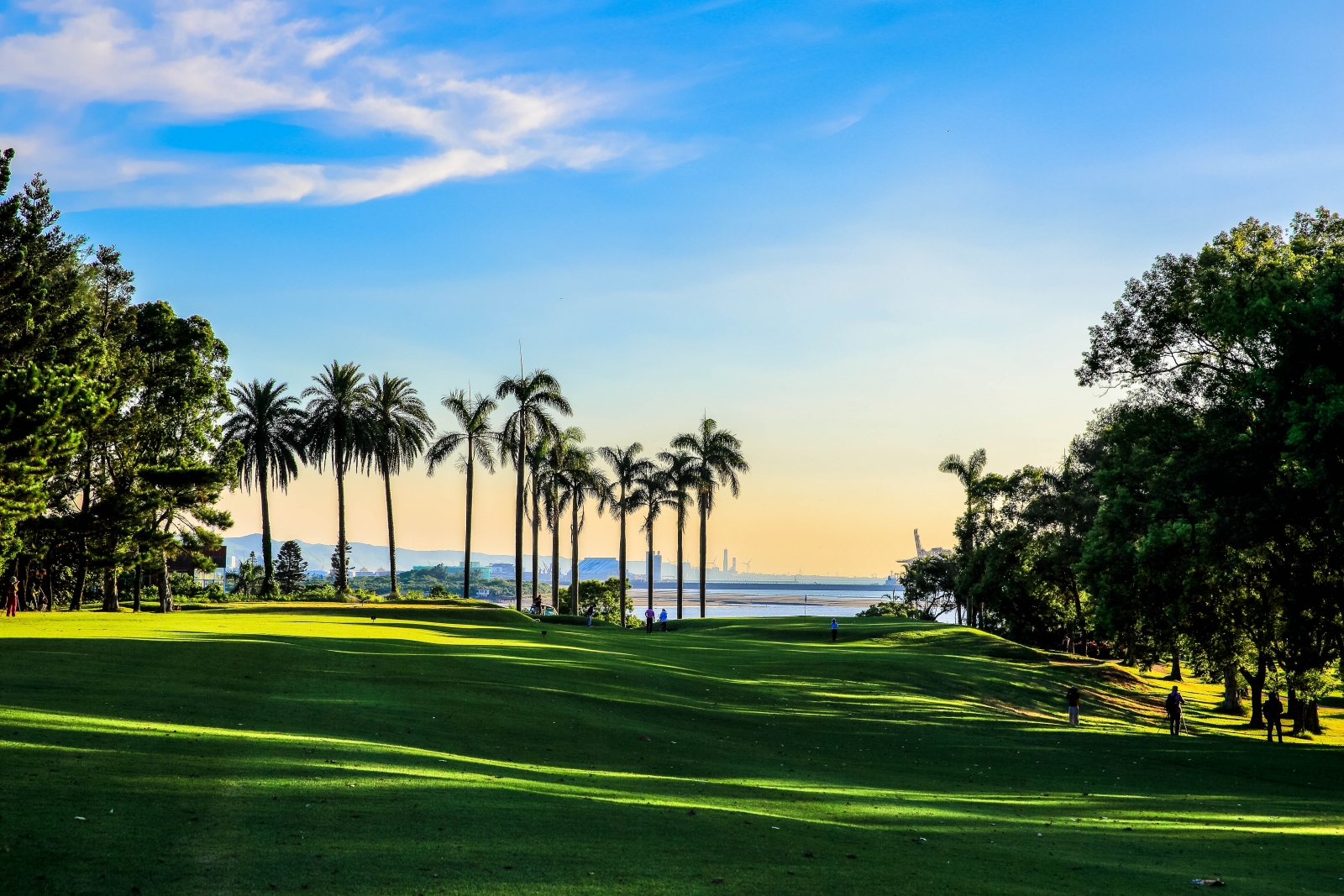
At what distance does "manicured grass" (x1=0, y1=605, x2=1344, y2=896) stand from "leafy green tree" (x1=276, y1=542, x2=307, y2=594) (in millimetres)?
67255

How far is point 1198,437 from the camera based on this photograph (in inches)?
1197

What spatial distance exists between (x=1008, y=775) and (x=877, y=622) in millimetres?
49407

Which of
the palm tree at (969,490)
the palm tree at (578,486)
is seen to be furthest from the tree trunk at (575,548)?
the palm tree at (969,490)

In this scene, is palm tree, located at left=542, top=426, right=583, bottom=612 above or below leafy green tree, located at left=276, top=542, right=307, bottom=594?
above

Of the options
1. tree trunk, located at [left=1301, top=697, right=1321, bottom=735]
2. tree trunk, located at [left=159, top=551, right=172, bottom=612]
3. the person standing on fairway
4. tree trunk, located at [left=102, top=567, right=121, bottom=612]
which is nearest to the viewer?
the person standing on fairway

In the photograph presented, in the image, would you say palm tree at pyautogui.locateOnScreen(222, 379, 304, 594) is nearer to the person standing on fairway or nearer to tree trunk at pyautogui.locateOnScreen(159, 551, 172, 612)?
tree trunk at pyautogui.locateOnScreen(159, 551, 172, 612)

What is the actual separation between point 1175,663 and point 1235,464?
37854 millimetres

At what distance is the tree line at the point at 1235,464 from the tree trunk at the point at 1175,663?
2.06ft

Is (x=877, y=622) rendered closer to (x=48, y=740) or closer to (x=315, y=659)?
(x=315, y=659)

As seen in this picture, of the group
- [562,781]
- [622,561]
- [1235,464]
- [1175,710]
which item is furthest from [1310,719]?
[562,781]

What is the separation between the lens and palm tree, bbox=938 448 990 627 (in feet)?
265

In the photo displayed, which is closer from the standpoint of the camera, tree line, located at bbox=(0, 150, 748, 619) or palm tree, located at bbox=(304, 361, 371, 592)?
tree line, located at bbox=(0, 150, 748, 619)

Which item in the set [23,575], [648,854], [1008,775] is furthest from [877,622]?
[648,854]

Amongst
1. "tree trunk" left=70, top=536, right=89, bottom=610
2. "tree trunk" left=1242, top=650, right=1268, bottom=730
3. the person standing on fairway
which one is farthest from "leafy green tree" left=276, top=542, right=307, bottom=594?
"tree trunk" left=1242, top=650, right=1268, bottom=730
